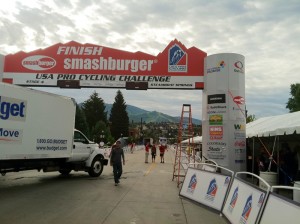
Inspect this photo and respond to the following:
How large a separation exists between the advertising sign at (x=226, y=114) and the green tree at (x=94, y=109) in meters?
95.6

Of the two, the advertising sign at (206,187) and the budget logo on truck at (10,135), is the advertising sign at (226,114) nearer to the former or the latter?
the advertising sign at (206,187)

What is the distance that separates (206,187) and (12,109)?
6.84 meters

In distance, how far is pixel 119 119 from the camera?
408 ft

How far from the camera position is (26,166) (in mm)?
13781

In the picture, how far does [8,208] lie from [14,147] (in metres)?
3.53

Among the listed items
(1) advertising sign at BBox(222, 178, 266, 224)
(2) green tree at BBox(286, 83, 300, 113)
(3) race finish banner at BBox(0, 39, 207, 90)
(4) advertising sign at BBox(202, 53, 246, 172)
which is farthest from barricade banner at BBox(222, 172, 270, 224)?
(2) green tree at BBox(286, 83, 300, 113)

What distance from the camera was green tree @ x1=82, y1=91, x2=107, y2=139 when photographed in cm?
11019

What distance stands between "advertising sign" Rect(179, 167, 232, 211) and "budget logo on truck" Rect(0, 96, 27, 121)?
6.00m

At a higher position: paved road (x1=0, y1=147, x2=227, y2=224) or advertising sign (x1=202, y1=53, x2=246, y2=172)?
advertising sign (x1=202, y1=53, x2=246, y2=172)

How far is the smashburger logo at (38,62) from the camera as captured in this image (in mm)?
17891

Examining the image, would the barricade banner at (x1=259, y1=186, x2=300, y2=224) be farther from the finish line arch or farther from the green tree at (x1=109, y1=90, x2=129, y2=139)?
the green tree at (x1=109, y1=90, x2=129, y2=139)

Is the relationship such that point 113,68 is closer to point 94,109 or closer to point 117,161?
point 117,161

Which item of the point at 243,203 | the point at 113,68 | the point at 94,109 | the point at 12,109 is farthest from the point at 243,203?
the point at 94,109

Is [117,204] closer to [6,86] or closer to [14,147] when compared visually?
[14,147]
